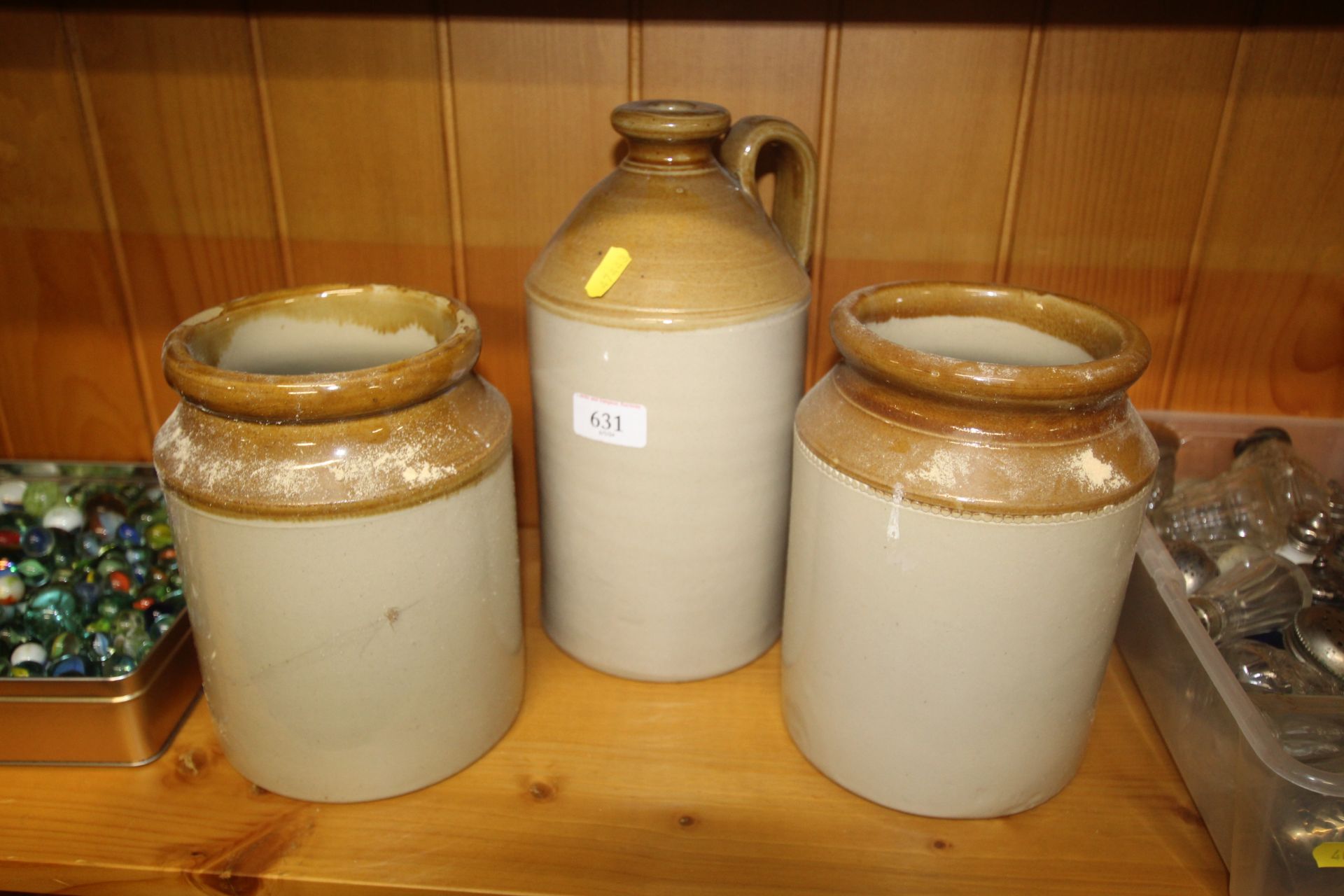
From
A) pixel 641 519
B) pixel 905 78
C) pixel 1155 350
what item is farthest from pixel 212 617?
pixel 1155 350

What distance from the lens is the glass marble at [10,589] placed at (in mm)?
739

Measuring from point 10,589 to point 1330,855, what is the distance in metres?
0.89

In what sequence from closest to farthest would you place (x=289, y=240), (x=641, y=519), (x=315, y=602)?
(x=315, y=602)
(x=641, y=519)
(x=289, y=240)

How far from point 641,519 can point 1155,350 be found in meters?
0.49

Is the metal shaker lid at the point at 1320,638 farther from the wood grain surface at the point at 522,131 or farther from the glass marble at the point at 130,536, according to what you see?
the glass marble at the point at 130,536

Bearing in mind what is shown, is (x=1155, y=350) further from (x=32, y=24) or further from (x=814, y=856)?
(x=32, y=24)

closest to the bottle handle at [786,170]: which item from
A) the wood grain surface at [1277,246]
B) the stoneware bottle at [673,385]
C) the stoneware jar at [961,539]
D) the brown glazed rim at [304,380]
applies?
the stoneware bottle at [673,385]

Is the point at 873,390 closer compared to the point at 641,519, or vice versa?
the point at 873,390

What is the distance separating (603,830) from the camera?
0.63 meters

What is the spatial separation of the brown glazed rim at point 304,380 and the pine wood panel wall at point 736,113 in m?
0.21

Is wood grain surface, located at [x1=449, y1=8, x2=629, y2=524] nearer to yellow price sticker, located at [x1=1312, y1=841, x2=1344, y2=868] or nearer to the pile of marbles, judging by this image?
the pile of marbles

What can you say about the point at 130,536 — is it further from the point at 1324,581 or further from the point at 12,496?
the point at 1324,581

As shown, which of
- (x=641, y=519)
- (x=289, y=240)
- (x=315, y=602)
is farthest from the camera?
(x=289, y=240)

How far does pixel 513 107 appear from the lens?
0.78m
